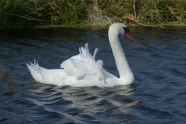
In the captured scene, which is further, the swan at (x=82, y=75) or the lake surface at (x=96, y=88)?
the swan at (x=82, y=75)

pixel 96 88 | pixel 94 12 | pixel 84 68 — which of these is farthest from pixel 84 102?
pixel 94 12

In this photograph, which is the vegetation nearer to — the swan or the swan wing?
the swan

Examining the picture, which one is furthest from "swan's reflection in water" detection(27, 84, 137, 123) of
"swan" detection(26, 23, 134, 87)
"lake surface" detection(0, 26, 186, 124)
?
"swan" detection(26, 23, 134, 87)

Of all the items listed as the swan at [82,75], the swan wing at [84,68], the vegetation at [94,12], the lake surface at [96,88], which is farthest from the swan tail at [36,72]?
the vegetation at [94,12]

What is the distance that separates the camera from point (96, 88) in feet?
24.4

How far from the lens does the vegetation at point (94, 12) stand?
1168 cm

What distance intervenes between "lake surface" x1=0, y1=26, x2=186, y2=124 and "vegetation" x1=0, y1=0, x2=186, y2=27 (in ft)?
1.75

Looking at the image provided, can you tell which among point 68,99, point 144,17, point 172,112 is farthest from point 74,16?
point 172,112

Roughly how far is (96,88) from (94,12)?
502 centimetres

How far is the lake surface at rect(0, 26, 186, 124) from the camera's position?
608 cm

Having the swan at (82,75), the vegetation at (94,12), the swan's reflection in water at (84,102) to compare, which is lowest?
the swan's reflection in water at (84,102)

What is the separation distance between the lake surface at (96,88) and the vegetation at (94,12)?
0.53 metres

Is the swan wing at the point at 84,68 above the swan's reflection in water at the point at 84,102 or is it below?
above

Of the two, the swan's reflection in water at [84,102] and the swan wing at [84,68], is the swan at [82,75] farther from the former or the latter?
the swan's reflection in water at [84,102]
